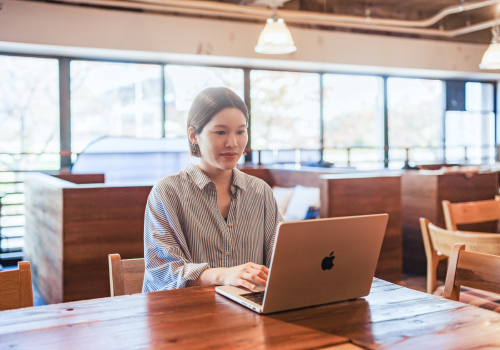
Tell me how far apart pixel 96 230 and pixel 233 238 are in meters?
1.77

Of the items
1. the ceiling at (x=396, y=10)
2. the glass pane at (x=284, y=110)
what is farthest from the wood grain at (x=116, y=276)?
the glass pane at (x=284, y=110)

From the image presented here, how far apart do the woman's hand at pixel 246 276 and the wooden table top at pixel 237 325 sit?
0.21 feet

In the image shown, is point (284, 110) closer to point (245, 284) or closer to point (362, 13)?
point (362, 13)

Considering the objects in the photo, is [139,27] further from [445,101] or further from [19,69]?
[445,101]

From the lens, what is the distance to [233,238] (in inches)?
57.2

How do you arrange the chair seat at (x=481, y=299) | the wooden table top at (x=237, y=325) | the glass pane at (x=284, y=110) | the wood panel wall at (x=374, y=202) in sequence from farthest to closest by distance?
the glass pane at (x=284, y=110)
the wood panel wall at (x=374, y=202)
the chair seat at (x=481, y=299)
the wooden table top at (x=237, y=325)

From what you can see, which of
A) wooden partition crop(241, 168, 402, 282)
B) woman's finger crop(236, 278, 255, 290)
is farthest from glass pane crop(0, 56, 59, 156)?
woman's finger crop(236, 278, 255, 290)

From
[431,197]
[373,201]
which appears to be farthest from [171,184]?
[431,197]

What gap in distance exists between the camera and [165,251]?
1325mm

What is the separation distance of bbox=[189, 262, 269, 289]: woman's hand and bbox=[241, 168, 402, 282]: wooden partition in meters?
2.30

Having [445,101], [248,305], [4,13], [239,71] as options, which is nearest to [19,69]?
[4,13]

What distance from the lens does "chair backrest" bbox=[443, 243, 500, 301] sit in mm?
1406

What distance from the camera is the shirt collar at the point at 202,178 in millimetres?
1462

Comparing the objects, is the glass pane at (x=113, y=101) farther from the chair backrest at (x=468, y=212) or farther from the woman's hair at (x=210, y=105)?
the woman's hair at (x=210, y=105)
